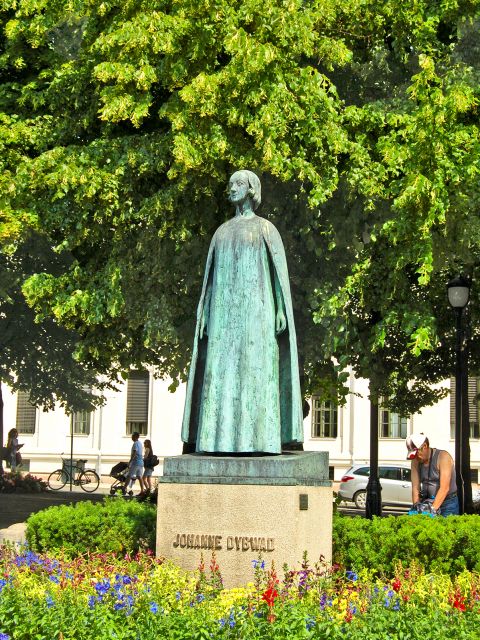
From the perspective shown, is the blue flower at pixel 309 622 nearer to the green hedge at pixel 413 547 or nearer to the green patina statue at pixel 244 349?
the green patina statue at pixel 244 349

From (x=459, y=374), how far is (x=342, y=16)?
575 cm

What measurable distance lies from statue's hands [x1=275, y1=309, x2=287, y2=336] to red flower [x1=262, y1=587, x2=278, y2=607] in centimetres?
289

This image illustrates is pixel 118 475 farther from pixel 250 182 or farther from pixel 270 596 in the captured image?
pixel 270 596

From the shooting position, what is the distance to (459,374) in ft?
59.8

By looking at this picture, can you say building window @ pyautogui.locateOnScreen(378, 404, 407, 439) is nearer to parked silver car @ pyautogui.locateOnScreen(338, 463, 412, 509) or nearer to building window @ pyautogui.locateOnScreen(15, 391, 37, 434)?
parked silver car @ pyautogui.locateOnScreen(338, 463, 412, 509)

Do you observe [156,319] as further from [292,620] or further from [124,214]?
[292,620]

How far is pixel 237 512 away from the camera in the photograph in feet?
28.8

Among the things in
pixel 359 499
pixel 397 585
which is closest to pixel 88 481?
pixel 359 499

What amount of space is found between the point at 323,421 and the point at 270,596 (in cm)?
3797

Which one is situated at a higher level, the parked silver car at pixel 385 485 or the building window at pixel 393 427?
the building window at pixel 393 427

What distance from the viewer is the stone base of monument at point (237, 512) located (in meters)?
8.65

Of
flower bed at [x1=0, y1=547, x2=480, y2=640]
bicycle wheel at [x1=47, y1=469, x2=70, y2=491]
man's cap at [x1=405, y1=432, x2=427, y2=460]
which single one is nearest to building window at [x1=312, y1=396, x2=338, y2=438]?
bicycle wheel at [x1=47, y1=469, x2=70, y2=491]

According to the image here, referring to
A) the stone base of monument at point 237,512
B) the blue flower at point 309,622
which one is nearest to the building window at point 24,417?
the stone base of monument at point 237,512

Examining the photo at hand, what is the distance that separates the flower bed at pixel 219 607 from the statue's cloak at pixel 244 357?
1257 millimetres
